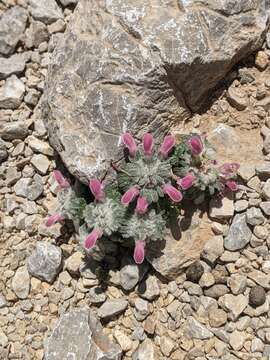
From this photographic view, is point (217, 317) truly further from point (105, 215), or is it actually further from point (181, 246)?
point (105, 215)

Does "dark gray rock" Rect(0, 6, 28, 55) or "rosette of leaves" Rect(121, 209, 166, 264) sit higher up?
"dark gray rock" Rect(0, 6, 28, 55)

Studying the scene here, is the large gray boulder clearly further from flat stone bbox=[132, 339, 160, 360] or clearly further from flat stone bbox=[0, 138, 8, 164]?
flat stone bbox=[132, 339, 160, 360]

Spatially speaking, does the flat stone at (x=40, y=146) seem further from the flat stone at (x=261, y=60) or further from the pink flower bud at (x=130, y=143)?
the flat stone at (x=261, y=60)

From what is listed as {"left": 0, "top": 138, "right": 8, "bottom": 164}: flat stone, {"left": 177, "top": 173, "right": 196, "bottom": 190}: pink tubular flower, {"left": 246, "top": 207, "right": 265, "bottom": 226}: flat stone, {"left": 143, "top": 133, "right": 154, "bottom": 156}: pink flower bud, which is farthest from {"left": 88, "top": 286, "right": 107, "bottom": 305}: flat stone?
{"left": 0, "top": 138, "right": 8, "bottom": 164}: flat stone

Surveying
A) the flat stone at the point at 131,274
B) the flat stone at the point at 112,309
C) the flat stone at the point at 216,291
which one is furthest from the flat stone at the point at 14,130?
the flat stone at the point at 216,291

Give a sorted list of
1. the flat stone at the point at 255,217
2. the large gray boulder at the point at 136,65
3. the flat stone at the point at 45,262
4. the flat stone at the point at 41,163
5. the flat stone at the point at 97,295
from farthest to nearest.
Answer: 1. the flat stone at the point at 41,163
2. the flat stone at the point at 45,262
3. the flat stone at the point at 97,295
4. the flat stone at the point at 255,217
5. the large gray boulder at the point at 136,65

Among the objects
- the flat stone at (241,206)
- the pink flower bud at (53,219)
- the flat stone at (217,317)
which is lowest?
the flat stone at (217,317)
